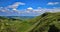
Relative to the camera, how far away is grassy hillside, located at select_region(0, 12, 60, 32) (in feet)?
21.8

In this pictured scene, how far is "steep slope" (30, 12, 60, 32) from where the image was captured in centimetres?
655

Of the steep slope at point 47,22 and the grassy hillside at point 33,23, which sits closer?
the steep slope at point 47,22

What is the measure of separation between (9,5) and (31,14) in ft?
3.67

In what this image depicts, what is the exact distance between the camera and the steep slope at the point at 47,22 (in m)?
6.55

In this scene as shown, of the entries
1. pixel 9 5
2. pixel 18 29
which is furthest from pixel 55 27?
pixel 9 5

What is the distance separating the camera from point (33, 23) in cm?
695

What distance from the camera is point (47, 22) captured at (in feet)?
22.0

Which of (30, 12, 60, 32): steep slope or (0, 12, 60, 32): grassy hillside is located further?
(0, 12, 60, 32): grassy hillside

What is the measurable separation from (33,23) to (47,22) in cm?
66

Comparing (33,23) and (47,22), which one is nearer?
(47,22)

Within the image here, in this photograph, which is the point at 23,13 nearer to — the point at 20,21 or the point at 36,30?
the point at 20,21

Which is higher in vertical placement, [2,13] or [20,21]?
[2,13]

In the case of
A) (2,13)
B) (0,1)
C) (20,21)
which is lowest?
(20,21)

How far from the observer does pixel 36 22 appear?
22.6ft
